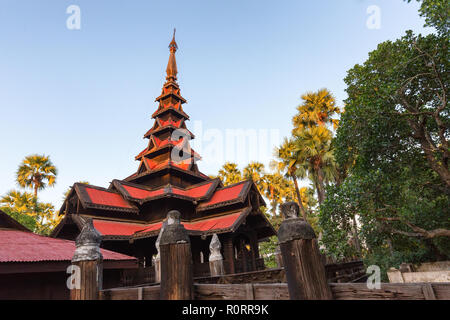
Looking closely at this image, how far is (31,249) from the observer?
687cm

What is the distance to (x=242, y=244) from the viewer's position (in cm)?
1836

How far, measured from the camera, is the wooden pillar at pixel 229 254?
14930 millimetres

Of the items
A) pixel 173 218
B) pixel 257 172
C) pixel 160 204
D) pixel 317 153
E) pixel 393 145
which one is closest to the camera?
pixel 173 218

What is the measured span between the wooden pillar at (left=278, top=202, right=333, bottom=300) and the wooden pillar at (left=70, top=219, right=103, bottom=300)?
318 centimetres

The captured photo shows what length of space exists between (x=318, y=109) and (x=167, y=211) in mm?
19827

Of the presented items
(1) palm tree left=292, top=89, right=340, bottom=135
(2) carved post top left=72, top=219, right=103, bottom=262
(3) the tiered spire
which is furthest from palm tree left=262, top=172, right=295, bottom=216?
(2) carved post top left=72, top=219, right=103, bottom=262

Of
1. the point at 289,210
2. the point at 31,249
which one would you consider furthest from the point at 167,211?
the point at 289,210

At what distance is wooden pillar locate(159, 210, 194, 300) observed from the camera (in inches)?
123

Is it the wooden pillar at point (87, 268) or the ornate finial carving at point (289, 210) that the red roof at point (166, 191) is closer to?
the wooden pillar at point (87, 268)

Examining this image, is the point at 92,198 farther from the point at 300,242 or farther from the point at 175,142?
the point at 300,242

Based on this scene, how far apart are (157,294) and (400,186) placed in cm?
1139

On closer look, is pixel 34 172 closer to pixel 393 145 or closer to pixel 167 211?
pixel 167 211

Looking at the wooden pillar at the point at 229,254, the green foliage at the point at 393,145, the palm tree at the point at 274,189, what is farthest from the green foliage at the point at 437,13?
the palm tree at the point at 274,189

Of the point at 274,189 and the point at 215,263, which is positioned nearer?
the point at 215,263
